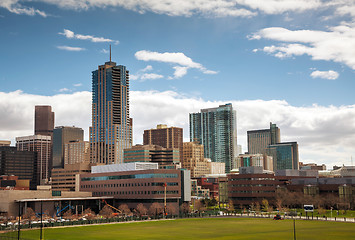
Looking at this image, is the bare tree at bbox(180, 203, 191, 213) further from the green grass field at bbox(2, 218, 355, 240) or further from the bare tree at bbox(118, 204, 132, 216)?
the green grass field at bbox(2, 218, 355, 240)

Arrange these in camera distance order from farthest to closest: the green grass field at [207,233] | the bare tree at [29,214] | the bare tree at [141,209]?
the bare tree at [141,209] → the bare tree at [29,214] → the green grass field at [207,233]

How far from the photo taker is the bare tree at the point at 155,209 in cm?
18438

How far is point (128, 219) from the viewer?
162m

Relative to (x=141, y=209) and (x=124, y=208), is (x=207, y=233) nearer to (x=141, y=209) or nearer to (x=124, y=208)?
(x=141, y=209)

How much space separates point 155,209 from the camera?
18462cm

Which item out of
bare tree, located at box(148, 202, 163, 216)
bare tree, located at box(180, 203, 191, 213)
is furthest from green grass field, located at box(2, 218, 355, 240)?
bare tree, located at box(180, 203, 191, 213)

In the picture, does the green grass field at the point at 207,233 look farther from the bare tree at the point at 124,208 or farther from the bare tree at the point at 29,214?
the bare tree at the point at 124,208

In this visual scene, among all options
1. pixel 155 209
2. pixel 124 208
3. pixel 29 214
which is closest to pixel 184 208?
pixel 155 209

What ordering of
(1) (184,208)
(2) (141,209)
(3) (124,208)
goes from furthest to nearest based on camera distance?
(1) (184,208) → (3) (124,208) → (2) (141,209)

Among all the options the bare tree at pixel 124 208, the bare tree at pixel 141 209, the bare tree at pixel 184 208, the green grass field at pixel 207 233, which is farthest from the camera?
the bare tree at pixel 184 208

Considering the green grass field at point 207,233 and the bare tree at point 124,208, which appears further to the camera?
the bare tree at point 124,208

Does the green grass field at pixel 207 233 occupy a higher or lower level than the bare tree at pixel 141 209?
lower

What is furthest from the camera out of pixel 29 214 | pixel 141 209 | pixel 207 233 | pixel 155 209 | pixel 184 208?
pixel 184 208

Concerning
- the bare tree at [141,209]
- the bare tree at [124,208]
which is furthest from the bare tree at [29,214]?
the bare tree at [141,209]
